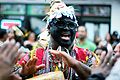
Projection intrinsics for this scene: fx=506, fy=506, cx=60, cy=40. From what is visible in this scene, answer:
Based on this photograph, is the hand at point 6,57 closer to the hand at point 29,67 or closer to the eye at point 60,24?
the hand at point 29,67

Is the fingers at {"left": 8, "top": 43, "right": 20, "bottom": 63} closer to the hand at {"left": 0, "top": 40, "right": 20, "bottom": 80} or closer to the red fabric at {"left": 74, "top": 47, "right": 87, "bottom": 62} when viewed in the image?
the hand at {"left": 0, "top": 40, "right": 20, "bottom": 80}

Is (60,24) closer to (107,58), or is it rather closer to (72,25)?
(72,25)

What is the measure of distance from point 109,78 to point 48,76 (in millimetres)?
1076

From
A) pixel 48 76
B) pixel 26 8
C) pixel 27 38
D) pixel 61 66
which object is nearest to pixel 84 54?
pixel 61 66

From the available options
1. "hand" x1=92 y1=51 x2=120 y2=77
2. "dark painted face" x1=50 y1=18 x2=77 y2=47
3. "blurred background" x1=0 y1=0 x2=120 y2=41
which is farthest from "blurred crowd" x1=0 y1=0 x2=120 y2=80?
"blurred background" x1=0 y1=0 x2=120 y2=41

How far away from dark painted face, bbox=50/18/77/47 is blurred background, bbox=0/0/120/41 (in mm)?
11383

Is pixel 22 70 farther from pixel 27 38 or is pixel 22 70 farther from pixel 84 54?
pixel 27 38

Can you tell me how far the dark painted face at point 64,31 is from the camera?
504 centimetres

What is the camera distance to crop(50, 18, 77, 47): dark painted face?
5043 mm

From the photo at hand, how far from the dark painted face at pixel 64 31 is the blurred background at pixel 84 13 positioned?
37.3 feet

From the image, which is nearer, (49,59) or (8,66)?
(8,66)

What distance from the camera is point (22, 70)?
14.9 feet

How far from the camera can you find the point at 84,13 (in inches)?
683

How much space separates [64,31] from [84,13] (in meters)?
12.3
